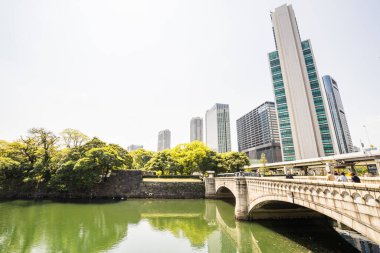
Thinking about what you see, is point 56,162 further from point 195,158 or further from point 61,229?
point 195,158

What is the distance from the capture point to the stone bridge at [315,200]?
7.24m

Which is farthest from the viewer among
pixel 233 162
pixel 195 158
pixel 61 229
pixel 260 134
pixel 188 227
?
pixel 260 134

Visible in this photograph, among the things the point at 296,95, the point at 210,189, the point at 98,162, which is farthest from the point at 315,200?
the point at 296,95

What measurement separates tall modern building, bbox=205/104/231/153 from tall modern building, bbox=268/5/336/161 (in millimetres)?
81926

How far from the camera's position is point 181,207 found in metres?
33.0

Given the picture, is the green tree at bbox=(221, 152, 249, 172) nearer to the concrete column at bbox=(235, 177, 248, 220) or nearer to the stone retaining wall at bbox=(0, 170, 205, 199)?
the stone retaining wall at bbox=(0, 170, 205, 199)

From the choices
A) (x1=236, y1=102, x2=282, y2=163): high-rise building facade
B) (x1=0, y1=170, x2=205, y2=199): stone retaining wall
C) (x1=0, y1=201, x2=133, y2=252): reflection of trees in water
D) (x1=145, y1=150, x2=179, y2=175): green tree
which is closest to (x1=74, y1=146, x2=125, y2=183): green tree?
(x1=0, y1=170, x2=205, y2=199): stone retaining wall

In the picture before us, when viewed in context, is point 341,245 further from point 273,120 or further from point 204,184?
point 273,120

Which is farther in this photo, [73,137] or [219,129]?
[219,129]

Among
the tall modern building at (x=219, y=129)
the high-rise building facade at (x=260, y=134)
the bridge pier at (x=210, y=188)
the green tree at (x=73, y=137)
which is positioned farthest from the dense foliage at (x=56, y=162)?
the tall modern building at (x=219, y=129)

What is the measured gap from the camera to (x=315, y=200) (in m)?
10.7

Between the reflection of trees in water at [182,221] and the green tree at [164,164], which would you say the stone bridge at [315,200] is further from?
the green tree at [164,164]

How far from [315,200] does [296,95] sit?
6753 centimetres

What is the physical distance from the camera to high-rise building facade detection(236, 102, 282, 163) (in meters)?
111
